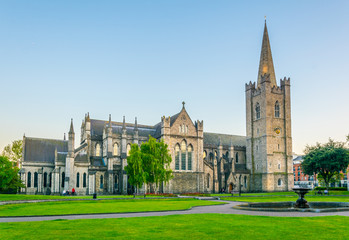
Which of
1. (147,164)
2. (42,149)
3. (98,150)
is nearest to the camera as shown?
(147,164)

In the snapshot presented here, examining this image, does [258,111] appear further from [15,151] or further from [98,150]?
[15,151]

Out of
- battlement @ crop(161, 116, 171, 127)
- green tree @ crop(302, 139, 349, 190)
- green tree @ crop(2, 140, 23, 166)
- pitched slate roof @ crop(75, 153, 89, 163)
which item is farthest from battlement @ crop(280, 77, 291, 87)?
green tree @ crop(2, 140, 23, 166)

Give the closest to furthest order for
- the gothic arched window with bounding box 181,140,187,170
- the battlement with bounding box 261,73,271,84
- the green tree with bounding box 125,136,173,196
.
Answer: the green tree with bounding box 125,136,173,196
the gothic arched window with bounding box 181,140,187,170
the battlement with bounding box 261,73,271,84

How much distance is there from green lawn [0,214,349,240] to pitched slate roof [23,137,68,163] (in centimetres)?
5486

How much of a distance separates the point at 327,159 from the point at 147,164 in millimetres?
41062

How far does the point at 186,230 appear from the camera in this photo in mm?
16953

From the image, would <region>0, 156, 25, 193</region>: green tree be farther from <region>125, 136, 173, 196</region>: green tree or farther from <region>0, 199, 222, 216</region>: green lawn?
<region>0, 199, 222, 216</region>: green lawn

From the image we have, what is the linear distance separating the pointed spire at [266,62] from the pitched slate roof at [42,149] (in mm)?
48474

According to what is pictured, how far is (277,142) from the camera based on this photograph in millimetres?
84750

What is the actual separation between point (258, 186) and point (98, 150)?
37521 mm

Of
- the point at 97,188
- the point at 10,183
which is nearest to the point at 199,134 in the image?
the point at 97,188

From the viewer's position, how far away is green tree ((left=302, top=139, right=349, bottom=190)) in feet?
253

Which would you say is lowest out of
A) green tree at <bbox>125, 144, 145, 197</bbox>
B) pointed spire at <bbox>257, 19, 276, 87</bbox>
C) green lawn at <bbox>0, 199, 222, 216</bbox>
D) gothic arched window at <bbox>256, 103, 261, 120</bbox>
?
green lawn at <bbox>0, 199, 222, 216</bbox>

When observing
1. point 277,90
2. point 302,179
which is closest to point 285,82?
point 277,90
